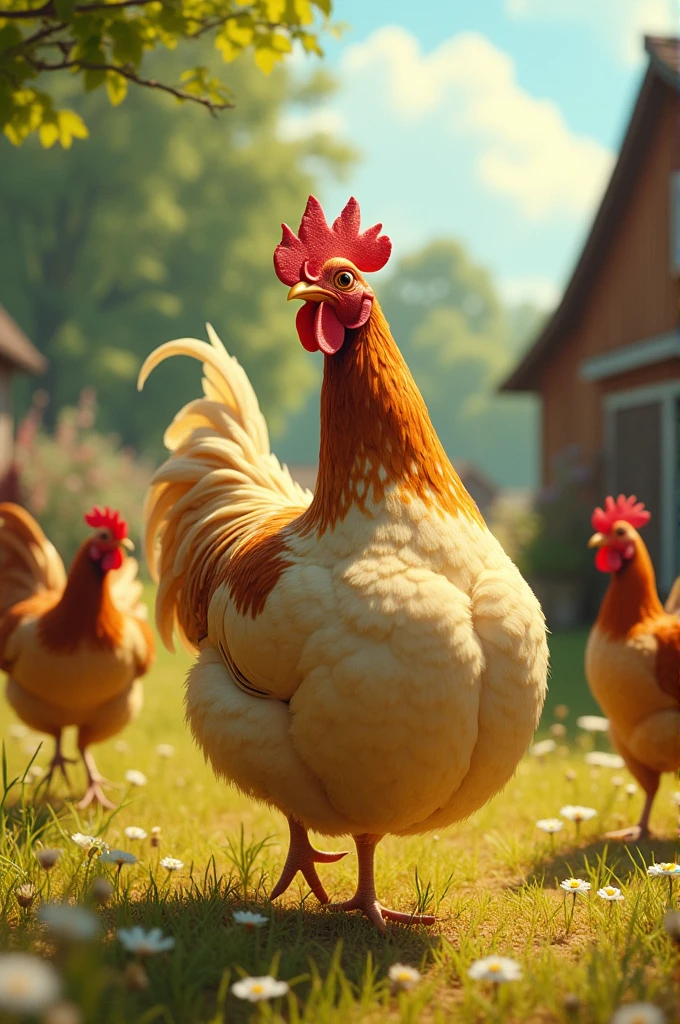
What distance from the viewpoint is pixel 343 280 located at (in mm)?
3035

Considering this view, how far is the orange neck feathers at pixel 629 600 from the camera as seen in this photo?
177 inches

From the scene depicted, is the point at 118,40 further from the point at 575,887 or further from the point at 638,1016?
the point at 638,1016

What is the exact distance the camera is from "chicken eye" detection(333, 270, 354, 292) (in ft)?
9.91

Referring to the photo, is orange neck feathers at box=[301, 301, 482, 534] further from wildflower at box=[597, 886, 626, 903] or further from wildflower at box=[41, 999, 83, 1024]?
wildflower at box=[41, 999, 83, 1024]

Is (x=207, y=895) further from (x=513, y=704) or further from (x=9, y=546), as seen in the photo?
(x=9, y=546)

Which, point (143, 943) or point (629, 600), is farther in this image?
point (629, 600)

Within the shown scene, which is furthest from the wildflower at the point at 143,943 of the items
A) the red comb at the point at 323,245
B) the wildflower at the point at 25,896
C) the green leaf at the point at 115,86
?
the green leaf at the point at 115,86

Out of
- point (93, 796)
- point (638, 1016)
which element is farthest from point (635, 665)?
point (93, 796)

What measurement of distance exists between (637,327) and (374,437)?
39.0ft

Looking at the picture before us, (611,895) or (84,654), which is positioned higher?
(84,654)

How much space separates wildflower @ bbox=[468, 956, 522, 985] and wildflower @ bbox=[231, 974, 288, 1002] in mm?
507

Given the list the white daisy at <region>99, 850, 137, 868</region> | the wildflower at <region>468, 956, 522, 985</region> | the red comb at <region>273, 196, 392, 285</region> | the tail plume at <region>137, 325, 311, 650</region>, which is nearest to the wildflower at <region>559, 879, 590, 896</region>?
the wildflower at <region>468, 956, 522, 985</region>

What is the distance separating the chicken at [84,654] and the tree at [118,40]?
2.09m

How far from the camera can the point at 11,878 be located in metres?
3.30
